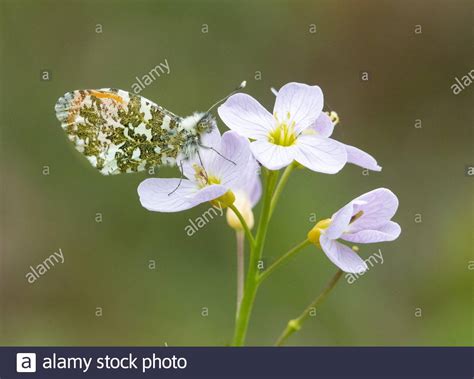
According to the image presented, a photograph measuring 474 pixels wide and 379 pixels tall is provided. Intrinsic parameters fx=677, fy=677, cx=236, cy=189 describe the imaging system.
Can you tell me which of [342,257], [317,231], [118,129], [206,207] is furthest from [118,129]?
[206,207]

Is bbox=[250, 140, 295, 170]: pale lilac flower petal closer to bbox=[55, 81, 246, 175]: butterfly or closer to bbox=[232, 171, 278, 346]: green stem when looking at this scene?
bbox=[232, 171, 278, 346]: green stem

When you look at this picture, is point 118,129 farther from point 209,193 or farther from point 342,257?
point 342,257

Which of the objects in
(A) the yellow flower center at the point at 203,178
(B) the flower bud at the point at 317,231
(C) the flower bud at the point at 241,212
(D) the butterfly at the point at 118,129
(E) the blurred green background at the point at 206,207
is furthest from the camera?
(E) the blurred green background at the point at 206,207

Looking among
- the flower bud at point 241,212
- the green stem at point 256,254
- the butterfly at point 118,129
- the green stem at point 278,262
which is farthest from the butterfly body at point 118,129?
the green stem at point 278,262

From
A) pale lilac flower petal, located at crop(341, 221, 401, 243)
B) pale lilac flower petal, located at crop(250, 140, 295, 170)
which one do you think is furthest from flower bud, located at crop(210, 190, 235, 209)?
pale lilac flower petal, located at crop(341, 221, 401, 243)

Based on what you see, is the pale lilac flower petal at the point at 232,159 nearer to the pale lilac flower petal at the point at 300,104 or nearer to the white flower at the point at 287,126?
the white flower at the point at 287,126
